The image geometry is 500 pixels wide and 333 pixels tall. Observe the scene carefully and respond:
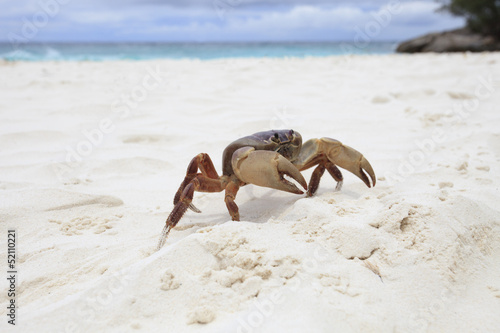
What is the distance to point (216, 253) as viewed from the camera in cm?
160

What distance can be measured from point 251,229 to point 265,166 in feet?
1.28

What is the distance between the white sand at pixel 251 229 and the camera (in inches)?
53.4

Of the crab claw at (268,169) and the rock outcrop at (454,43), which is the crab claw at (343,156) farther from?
the rock outcrop at (454,43)

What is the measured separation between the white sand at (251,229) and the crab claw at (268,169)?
0.15 meters

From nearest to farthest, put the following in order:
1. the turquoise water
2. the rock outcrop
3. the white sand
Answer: the white sand
the rock outcrop
the turquoise water

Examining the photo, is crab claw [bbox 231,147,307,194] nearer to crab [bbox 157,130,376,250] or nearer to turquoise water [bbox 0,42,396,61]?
crab [bbox 157,130,376,250]

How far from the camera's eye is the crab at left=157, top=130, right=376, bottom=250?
6.63ft

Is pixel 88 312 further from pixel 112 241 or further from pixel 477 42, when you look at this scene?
pixel 477 42

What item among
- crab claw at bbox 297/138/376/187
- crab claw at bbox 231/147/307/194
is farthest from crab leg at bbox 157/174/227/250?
crab claw at bbox 297/138/376/187

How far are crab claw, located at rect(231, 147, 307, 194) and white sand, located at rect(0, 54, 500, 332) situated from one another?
0.15 meters

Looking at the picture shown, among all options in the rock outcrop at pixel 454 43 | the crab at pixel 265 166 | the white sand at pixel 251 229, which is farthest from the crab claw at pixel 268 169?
the rock outcrop at pixel 454 43

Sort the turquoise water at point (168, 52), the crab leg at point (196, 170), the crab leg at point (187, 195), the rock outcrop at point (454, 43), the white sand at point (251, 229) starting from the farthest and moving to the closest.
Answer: the turquoise water at point (168, 52)
the rock outcrop at point (454, 43)
the crab leg at point (196, 170)
the crab leg at point (187, 195)
the white sand at point (251, 229)

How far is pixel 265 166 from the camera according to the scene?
2.01 metres

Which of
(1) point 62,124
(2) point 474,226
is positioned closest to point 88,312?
(2) point 474,226
